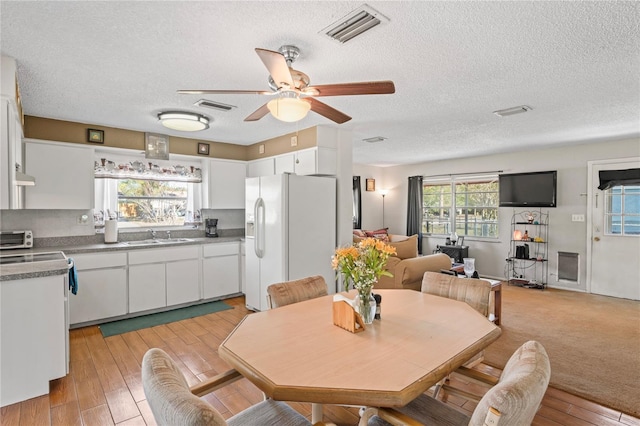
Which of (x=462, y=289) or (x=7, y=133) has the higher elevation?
(x=7, y=133)

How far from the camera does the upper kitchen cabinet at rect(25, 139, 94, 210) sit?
3715mm

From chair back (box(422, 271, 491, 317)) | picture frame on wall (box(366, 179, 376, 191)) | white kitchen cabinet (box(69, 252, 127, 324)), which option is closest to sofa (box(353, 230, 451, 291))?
chair back (box(422, 271, 491, 317))

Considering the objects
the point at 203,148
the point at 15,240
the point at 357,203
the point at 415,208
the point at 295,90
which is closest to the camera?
the point at 295,90

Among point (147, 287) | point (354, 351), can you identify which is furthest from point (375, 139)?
point (354, 351)

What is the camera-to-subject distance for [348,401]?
1.15 metres

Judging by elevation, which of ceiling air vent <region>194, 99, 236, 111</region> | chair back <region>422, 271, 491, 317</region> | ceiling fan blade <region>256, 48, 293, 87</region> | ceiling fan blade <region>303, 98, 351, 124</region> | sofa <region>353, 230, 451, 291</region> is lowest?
sofa <region>353, 230, 451, 291</region>

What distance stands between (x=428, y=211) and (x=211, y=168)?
16.3 feet

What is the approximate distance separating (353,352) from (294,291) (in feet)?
2.97

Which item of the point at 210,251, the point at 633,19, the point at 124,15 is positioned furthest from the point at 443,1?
the point at 210,251

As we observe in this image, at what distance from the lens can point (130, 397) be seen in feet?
8.04

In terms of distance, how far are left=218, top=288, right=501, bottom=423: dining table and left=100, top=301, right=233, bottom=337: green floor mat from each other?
2690mm

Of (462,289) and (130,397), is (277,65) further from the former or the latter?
(130,397)

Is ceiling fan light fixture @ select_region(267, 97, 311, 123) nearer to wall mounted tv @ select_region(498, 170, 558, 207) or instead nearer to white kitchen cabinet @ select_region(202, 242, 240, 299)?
white kitchen cabinet @ select_region(202, 242, 240, 299)

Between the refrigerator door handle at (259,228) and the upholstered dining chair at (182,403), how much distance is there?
108 inches
